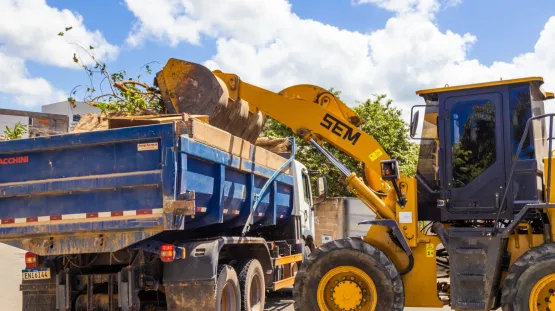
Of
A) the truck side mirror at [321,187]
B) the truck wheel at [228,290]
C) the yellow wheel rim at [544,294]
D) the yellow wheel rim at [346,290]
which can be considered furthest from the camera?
the truck side mirror at [321,187]

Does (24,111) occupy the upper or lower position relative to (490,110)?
Result: upper

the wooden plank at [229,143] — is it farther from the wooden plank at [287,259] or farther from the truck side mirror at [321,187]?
the truck side mirror at [321,187]

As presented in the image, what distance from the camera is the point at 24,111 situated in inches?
1417

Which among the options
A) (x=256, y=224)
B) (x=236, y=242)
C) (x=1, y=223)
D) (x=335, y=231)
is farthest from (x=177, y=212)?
(x=335, y=231)

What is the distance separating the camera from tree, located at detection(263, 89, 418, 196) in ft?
63.4

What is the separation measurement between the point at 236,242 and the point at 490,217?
9.79 feet

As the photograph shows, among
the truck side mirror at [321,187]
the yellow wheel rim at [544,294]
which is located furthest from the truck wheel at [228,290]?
the truck side mirror at [321,187]

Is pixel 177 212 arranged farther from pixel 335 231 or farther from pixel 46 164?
pixel 335 231

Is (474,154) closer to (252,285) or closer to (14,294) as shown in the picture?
(252,285)

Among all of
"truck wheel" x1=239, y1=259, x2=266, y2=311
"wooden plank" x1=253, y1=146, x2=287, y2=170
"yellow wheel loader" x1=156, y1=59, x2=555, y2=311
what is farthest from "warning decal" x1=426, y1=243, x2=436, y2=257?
"wooden plank" x1=253, y1=146, x2=287, y2=170

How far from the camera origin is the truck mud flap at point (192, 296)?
6.18 meters

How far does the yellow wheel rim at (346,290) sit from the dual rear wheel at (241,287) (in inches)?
41.9

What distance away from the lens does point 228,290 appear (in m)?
6.99

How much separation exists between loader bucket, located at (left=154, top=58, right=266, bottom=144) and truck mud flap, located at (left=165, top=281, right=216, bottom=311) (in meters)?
2.45
